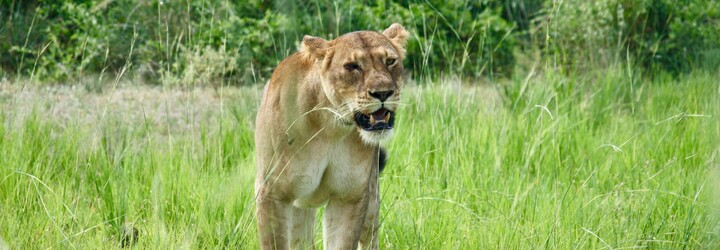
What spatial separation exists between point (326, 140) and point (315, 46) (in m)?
0.32

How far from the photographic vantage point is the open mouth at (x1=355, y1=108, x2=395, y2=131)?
3240 millimetres

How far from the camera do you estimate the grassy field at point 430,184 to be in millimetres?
3629

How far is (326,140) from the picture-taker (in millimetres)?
3445

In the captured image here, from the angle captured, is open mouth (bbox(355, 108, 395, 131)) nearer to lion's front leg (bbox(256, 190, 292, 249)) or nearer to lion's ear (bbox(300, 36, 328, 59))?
lion's ear (bbox(300, 36, 328, 59))

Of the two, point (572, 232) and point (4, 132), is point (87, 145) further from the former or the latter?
point (572, 232)

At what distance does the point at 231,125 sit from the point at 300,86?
187 cm

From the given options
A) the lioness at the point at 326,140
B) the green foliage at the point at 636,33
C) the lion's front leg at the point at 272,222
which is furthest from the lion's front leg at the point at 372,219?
the green foliage at the point at 636,33

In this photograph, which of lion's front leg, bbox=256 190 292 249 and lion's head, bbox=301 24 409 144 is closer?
lion's head, bbox=301 24 409 144

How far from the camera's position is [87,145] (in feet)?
16.8

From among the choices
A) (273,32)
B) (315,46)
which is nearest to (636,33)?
(273,32)

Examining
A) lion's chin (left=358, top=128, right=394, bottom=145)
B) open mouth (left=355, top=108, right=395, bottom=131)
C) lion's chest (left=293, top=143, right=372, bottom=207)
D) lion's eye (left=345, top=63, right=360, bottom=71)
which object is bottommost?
lion's chest (left=293, top=143, right=372, bottom=207)

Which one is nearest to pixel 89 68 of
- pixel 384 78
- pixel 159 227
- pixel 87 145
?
pixel 87 145

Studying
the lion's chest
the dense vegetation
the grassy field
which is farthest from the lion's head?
the dense vegetation

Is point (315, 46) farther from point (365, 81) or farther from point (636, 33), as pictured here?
point (636, 33)
